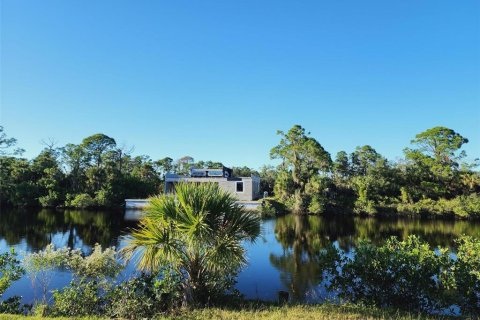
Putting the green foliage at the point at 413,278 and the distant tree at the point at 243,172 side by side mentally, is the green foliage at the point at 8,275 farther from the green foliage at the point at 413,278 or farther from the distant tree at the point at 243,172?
the distant tree at the point at 243,172

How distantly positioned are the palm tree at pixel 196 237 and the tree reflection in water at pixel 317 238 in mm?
2627

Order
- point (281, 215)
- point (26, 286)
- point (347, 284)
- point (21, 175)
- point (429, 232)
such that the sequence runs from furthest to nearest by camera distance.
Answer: point (21, 175) → point (281, 215) → point (429, 232) → point (26, 286) → point (347, 284)

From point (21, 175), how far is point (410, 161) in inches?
1721

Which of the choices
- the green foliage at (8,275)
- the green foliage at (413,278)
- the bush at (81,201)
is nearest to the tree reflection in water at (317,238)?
the green foliage at (413,278)

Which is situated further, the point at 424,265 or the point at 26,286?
the point at 26,286

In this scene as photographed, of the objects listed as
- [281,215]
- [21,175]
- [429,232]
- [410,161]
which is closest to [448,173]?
[410,161]

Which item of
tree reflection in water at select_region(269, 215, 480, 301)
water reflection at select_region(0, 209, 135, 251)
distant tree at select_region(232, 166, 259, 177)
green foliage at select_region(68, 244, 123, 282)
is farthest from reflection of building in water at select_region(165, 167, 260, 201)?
green foliage at select_region(68, 244, 123, 282)

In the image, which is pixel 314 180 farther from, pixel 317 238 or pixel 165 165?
pixel 165 165

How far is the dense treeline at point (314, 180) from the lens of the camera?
32500 mm

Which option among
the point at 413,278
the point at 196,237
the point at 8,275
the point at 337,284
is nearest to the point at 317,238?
the point at 337,284

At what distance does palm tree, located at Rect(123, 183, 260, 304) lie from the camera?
5406 millimetres

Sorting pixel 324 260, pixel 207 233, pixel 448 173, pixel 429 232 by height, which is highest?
pixel 448 173

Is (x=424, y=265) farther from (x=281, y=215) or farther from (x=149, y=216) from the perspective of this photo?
(x=281, y=215)

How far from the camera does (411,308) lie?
19.9 feet
